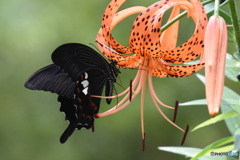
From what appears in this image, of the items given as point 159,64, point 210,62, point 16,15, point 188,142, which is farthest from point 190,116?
point 210,62

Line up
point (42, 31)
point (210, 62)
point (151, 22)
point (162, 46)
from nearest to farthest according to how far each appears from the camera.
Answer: point (210, 62) → point (151, 22) → point (162, 46) → point (42, 31)

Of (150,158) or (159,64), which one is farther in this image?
(150,158)

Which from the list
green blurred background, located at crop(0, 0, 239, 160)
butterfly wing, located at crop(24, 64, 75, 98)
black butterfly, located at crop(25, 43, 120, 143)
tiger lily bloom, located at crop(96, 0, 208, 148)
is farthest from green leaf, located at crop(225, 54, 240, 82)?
green blurred background, located at crop(0, 0, 239, 160)

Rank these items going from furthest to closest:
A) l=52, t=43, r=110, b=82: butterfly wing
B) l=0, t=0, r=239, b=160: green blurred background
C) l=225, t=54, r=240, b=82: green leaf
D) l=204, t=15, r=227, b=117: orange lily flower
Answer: l=0, t=0, r=239, b=160: green blurred background, l=225, t=54, r=240, b=82: green leaf, l=52, t=43, r=110, b=82: butterfly wing, l=204, t=15, r=227, b=117: orange lily flower

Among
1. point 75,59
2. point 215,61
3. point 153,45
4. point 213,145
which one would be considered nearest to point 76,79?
point 75,59

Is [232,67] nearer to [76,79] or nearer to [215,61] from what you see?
[76,79]

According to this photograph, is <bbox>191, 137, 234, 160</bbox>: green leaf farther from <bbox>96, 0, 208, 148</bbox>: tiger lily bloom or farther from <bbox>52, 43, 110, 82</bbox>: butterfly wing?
<bbox>52, 43, 110, 82</bbox>: butterfly wing

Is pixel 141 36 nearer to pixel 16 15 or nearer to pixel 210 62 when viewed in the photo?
pixel 210 62
